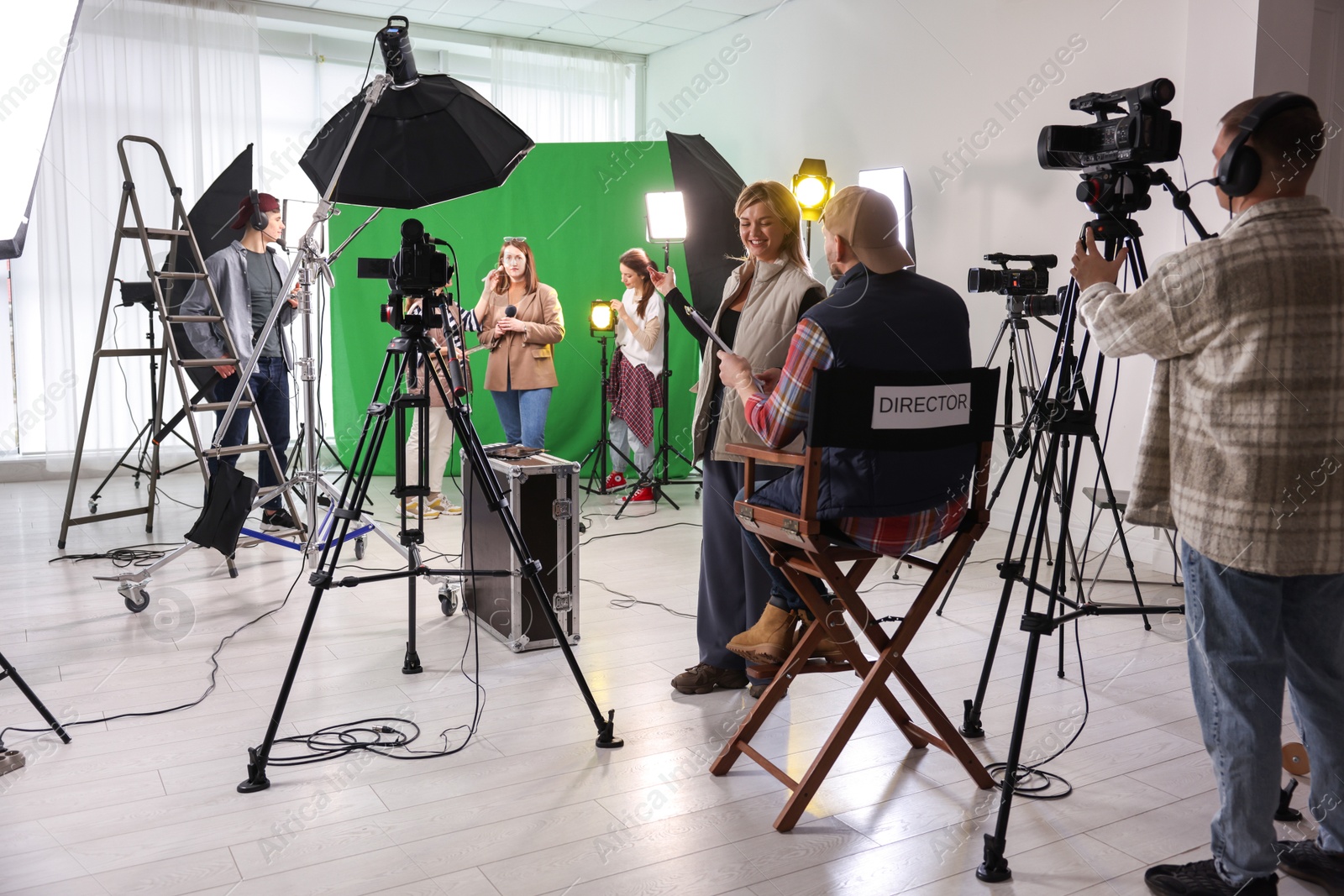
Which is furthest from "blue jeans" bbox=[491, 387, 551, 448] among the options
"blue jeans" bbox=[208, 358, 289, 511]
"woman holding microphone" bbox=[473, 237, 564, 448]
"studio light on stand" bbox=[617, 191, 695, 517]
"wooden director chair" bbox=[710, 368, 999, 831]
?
"wooden director chair" bbox=[710, 368, 999, 831]

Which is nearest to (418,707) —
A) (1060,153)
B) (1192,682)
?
(1192,682)

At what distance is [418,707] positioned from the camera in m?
2.76

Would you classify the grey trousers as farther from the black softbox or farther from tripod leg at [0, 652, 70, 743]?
the black softbox

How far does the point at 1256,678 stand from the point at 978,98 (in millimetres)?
4338

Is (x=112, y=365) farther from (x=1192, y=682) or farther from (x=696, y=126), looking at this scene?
(x=1192, y=682)

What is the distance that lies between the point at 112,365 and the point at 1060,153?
22.1 ft

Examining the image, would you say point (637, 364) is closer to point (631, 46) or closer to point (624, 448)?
point (624, 448)

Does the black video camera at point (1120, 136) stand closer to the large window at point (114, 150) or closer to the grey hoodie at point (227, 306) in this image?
the grey hoodie at point (227, 306)

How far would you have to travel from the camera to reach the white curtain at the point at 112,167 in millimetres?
6566

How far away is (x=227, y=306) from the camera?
4766mm

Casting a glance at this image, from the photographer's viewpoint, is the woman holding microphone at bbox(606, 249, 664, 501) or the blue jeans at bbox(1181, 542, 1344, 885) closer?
the blue jeans at bbox(1181, 542, 1344, 885)

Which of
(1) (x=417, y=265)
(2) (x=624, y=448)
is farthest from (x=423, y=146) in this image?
(2) (x=624, y=448)

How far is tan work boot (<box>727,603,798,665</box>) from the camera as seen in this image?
7.89 ft

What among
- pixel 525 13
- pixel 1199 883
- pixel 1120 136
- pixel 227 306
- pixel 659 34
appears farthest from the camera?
pixel 659 34
